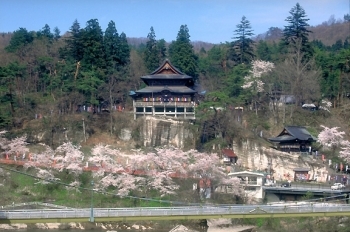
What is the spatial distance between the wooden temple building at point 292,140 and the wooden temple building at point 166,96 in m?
5.42

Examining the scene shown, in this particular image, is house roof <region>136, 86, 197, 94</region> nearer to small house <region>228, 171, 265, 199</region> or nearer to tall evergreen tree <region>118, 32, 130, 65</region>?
tall evergreen tree <region>118, 32, 130, 65</region>

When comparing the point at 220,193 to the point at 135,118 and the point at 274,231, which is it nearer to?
the point at 274,231

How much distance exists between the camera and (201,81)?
A: 42.8 meters

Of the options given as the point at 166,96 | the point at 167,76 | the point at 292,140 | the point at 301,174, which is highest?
the point at 167,76

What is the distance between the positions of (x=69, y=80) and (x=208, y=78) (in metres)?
10.8

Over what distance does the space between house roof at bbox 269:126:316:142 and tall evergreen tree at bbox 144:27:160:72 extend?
11.9 meters

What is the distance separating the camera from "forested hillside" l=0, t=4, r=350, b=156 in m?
34.2

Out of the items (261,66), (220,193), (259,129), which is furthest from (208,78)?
(220,193)

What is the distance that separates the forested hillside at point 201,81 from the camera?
34188 millimetres

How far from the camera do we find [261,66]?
38.3 meters

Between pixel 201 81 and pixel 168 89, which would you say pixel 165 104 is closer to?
pixel 168 89

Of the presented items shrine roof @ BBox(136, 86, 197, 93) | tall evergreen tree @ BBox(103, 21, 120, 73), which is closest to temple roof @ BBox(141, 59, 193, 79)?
shrine roof @ BBox(136, 86, 197, 93)

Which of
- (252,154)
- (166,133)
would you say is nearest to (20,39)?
(166,133)

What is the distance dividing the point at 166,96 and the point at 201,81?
732cm
